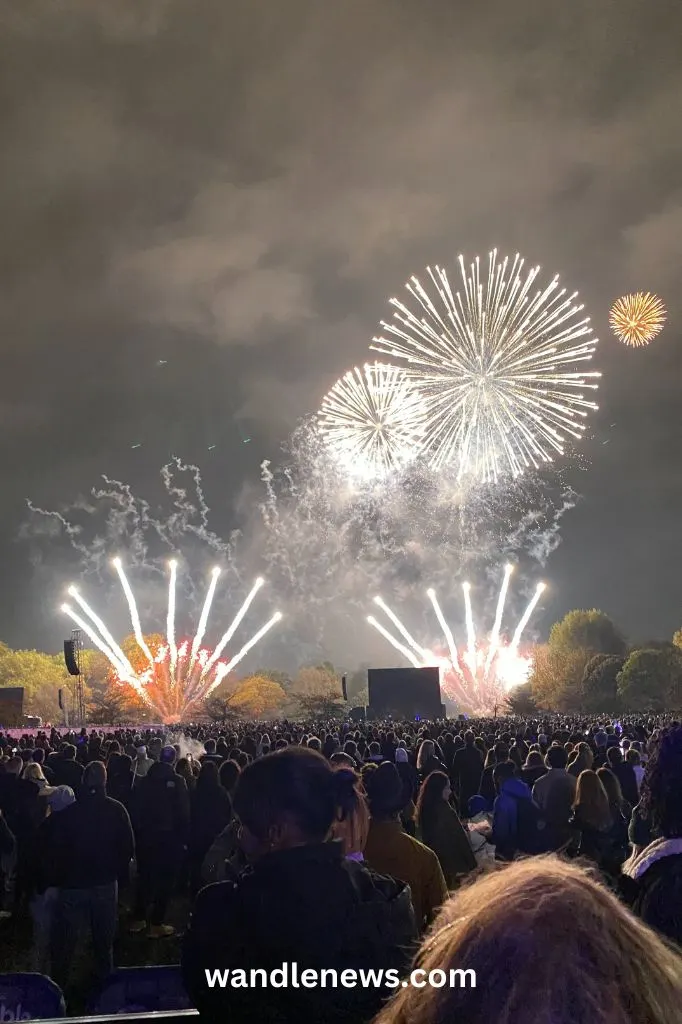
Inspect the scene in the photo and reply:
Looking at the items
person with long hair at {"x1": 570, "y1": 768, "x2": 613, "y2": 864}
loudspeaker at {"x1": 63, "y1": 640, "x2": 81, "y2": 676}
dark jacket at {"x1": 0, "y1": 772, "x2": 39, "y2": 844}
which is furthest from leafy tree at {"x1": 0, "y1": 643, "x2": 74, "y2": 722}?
person with long hair at {"x1": 570, "y1": 768, "x2": 613, "y2": 864}

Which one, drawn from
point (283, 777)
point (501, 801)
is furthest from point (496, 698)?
point (283, 777)

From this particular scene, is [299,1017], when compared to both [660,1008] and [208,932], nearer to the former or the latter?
[208,932]

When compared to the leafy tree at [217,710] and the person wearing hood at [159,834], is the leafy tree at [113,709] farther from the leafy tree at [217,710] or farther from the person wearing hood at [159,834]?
the person wearing hood at [159,834]

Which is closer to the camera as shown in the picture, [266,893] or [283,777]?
[266,893]

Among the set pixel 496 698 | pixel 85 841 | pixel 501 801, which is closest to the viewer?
pixel 85 841

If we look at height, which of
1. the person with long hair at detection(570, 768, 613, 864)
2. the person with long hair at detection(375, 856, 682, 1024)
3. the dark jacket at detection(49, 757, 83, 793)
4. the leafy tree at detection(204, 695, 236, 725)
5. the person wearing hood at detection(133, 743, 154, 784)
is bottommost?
the leafy tree at detection(204, 695, 236, 725)

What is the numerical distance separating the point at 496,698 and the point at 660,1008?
61.2m

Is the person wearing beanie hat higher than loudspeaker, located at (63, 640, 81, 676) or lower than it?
lower

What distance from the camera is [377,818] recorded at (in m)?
4.78

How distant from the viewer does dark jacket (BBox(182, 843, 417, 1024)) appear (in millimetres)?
2283

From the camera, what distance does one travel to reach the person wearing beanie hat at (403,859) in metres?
4.45

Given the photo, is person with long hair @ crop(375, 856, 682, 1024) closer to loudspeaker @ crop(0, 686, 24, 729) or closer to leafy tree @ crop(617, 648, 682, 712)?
loudspeaker @ crop(0, 686, 24, 729)

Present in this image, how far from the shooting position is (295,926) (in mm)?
2355

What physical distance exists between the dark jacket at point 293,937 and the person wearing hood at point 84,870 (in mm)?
4310
